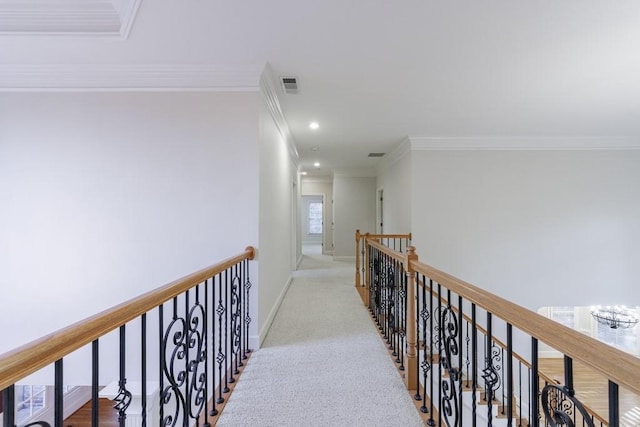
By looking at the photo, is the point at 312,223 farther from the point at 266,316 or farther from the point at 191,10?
the point at 191,10

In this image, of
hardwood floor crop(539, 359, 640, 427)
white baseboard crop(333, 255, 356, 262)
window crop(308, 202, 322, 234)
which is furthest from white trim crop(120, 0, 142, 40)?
window crop(308, 202, 322, 234)

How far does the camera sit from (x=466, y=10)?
190 cm

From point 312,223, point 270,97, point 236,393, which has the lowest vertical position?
point 236,393

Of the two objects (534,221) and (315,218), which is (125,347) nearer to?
(534,221)

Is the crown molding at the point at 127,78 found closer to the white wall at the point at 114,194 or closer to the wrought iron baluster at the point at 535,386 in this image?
the white wall at the point at 114,194

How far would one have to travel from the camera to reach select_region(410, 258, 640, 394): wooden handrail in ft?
2.00

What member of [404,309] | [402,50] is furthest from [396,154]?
[404,309]

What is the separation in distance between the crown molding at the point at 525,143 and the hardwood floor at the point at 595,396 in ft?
11.1

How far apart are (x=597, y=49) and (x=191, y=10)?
3.01m

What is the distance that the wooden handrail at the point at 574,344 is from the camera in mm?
608

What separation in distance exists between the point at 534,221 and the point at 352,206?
14.7ft

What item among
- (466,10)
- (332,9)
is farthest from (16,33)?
(466,10)

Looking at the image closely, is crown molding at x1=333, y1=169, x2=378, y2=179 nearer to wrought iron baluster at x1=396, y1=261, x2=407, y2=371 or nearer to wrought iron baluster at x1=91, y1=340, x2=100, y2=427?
wrought iron baluster at x1=396, y1=261, x2=407, y2=371

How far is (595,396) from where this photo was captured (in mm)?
4754
